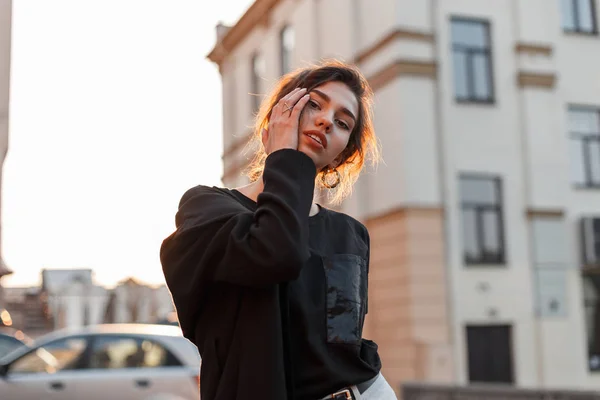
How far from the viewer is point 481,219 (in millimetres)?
17531

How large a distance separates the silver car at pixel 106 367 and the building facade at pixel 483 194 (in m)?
8.53

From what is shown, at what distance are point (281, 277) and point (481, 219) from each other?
53.6 feet

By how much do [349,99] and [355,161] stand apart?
0.30m

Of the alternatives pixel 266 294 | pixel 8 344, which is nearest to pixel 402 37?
pixel 8 344

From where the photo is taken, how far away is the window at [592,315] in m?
18.1

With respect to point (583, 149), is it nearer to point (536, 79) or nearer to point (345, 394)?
point (536, 79)

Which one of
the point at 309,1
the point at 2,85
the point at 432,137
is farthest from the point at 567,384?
the point at 2,85

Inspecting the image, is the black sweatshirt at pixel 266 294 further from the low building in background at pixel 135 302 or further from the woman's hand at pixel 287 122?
the low building in background at pixel 135 302

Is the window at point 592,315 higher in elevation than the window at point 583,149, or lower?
lower

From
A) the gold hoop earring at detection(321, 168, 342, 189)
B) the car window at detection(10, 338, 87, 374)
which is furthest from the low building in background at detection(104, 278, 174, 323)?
the gold hoop earring at detection(321, 168, 342, 189)

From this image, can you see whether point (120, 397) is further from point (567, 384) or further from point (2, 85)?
point (567, 384)

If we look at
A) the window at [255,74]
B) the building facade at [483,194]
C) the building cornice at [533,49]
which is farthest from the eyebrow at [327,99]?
the window at [255,74]

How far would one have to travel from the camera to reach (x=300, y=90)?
1.95 metres

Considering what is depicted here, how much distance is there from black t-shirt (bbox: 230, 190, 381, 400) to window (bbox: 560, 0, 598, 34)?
18.5 metres
